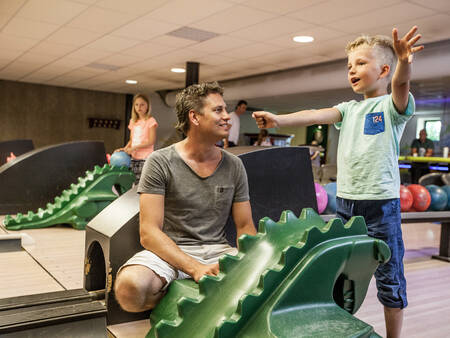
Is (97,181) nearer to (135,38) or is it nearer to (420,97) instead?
(135,38)

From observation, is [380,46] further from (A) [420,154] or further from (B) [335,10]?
(A) [420,154]

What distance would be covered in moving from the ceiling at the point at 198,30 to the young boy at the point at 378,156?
9.80ft

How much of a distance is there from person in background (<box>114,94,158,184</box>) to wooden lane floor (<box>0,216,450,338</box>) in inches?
38.0

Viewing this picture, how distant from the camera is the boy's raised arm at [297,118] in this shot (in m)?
1.83

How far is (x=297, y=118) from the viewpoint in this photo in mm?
1940

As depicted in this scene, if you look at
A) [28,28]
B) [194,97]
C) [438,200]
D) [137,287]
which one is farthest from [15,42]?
[137,287]

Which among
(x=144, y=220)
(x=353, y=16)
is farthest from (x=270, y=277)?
(x=353, y=16)

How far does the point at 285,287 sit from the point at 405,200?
9.88 ft

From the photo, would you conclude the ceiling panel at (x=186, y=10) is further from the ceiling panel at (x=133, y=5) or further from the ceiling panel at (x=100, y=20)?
the ceiling panel at (x=100, y=20)

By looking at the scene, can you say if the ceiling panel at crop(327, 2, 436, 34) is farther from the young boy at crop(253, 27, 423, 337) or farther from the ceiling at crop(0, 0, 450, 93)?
the young boy at crop(253, 27, 423, 337)

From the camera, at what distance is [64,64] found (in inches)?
366

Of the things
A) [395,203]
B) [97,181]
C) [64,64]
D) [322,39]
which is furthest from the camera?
[64,64]

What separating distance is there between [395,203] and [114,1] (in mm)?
4183

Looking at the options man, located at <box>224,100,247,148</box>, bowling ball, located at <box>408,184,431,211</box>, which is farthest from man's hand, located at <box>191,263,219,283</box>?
man, located at <box>224,100,247,148</box>
